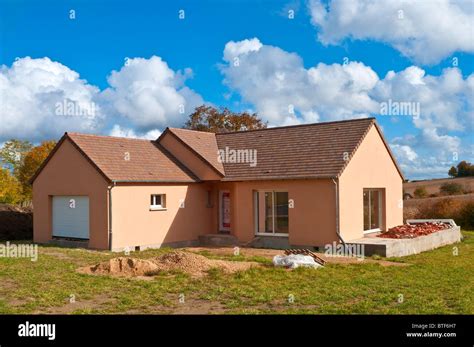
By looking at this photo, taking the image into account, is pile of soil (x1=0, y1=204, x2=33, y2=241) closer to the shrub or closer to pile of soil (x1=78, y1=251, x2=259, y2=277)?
pile of soil (x1=78, y1=251, x2=259, y2=277)

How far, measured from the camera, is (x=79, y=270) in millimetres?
15484

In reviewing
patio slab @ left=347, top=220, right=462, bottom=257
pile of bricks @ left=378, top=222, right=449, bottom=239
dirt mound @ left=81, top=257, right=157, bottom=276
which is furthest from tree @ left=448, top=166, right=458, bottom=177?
dirt mound @ left=81, top=257, right=157, bottom=276

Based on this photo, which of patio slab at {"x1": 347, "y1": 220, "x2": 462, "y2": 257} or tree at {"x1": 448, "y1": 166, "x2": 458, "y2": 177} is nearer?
patio slab at {"x1": 347, "y1": 220, "x2": 462, "y2": 257}

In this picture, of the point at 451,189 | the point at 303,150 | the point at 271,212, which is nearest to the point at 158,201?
the point at 271,212

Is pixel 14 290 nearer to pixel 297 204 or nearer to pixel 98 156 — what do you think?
pixel 98 156

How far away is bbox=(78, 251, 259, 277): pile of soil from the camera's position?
48.8ft

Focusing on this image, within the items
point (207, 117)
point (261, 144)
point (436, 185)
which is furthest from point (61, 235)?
point (436, 185)

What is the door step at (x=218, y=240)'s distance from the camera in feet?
77.7

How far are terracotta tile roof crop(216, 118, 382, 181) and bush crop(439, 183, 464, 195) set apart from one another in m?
32.2

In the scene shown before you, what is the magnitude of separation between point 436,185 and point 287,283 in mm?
52366

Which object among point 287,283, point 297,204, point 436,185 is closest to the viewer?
point 287,283

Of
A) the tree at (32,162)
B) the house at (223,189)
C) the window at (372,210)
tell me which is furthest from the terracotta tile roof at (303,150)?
the tree at (32,162)

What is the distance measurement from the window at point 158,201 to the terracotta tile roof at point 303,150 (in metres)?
3.08
